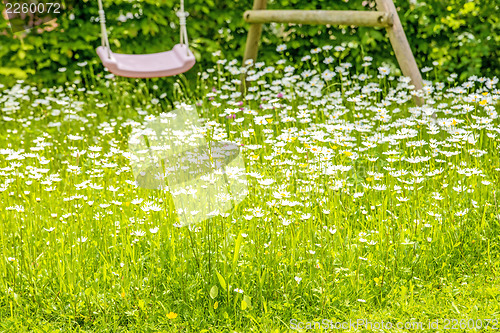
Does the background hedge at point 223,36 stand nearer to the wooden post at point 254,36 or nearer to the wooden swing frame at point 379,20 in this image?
the wooden post at point 254,36

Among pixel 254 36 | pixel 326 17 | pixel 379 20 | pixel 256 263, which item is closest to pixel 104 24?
pixel 254 36

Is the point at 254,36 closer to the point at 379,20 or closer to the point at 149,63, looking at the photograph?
the point at 149,63

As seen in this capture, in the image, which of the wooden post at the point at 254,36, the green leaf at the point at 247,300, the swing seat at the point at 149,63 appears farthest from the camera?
the wooden post at the point at 254,36

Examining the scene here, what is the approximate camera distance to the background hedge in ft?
18.2

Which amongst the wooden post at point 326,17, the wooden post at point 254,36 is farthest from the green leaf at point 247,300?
the wooden post at point 254,36

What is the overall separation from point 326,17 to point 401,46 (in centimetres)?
67

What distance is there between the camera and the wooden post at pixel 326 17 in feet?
13.9

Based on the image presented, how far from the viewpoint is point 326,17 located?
4.61m

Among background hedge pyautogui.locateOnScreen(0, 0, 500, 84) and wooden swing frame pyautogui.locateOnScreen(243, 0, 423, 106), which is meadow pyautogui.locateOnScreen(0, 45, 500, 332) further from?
background hedge pyautogui.locateOnScreen(0, 0, 500, 84)

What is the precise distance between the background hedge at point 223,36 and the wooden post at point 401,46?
1360mm

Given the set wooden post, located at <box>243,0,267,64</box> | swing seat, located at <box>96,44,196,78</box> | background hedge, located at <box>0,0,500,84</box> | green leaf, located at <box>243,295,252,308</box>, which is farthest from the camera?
background hedge, located at <box>0,0,500,84</box>

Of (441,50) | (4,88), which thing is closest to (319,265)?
(441,50)

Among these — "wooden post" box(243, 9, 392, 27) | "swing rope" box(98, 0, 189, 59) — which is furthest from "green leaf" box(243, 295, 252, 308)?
"wooden post" box(243, 9, 392, 27)

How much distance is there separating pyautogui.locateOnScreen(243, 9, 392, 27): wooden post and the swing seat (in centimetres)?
79
